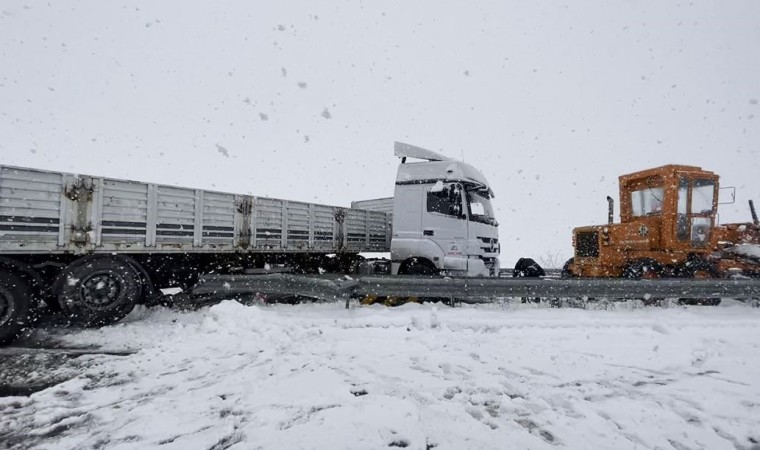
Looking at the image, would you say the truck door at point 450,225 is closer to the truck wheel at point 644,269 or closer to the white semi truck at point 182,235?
the white semi truck at point 182,235

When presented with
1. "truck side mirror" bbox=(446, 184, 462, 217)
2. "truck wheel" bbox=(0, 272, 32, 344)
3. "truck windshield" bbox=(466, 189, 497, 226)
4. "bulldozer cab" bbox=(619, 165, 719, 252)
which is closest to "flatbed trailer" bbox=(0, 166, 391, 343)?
"truck wheel" bbox=(0, 272, 32, 344)

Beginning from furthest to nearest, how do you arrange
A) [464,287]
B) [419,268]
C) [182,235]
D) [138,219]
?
[419,268], [182,235], [464,287], [138,219]

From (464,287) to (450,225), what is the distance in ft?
7.10

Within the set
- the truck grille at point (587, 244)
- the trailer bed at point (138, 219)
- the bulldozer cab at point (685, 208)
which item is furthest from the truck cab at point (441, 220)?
the bulldozer cab at point (685, 208)

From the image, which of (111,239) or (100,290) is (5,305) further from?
(111,239)

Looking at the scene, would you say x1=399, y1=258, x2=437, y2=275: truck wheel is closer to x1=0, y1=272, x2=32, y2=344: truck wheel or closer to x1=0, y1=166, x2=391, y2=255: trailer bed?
x1=0, y1=166, x2=391, y2=255: trailer bed

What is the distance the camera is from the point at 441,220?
8.63 meters

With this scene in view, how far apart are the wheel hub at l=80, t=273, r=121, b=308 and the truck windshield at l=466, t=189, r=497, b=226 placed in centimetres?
726

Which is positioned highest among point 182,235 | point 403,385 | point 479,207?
point 479,207

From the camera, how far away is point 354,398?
3258 mm

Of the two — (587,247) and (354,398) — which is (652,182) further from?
(354,398)

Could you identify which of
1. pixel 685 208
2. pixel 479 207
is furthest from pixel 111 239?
pixel 685 208

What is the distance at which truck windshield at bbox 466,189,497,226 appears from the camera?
342 inches

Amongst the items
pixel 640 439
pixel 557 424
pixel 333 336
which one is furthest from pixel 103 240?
pixel 640 439
